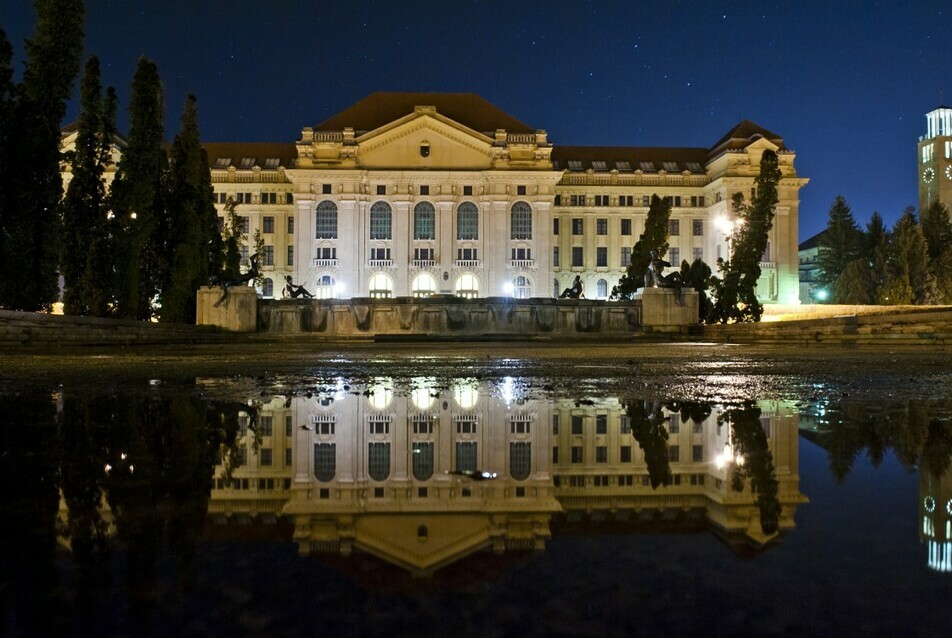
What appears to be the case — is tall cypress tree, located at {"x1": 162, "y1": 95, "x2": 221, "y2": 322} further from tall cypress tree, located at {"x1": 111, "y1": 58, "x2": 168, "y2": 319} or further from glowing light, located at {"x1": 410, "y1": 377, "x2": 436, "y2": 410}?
glowing light, located at {"x1": 410, "y1": 377, "x2": 436, "y2": 410}

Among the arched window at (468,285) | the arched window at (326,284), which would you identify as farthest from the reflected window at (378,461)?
the arched window at (326,284)

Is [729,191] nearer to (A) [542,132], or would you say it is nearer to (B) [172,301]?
(A) [542,132]

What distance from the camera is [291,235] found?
73188mm

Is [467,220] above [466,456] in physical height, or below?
above

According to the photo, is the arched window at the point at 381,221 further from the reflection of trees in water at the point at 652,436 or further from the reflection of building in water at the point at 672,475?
Answer: the reflection of building in water at the point at 672,475

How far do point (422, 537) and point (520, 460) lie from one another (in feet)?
4.63

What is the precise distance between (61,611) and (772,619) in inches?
58.7

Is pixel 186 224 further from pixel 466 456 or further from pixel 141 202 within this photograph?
pixel 466 456

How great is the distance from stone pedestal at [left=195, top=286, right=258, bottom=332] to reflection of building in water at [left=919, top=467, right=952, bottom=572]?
29.3m

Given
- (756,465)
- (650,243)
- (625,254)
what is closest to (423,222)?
(625,254)

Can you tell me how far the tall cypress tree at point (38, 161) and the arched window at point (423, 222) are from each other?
43730 millimetres

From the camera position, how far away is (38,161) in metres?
23.6

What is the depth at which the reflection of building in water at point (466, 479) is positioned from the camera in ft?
7.29

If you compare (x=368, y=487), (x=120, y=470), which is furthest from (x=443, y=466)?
(x=120, y=470)
